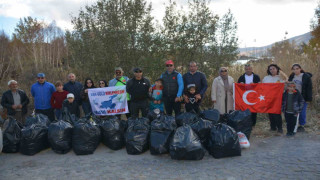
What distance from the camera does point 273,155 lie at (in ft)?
14.8

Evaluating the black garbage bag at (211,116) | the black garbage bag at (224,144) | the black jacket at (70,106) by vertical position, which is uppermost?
the black jacket at (70,106)

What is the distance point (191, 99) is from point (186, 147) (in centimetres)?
180

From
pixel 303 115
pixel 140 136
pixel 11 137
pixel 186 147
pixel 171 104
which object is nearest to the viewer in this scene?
pixel 186 147

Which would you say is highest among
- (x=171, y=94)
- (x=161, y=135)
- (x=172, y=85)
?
(x=172, y=85)

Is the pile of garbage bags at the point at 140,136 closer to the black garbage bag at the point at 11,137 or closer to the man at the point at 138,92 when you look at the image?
the black garbage bag at the point at 11,137

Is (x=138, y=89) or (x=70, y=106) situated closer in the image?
(x=138, y=89)

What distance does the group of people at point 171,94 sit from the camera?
579cm

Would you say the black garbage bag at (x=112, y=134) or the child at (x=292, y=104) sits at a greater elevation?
the child at (x=292, y=104)

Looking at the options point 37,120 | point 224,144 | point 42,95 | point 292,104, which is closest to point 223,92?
point 292,104

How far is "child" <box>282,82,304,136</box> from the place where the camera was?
5.57m

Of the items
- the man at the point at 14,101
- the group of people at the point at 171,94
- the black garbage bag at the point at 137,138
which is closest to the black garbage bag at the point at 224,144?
the group of people at the point at 171,94

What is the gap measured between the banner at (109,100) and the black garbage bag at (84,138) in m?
1.45

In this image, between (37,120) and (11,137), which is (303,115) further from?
(11,137)

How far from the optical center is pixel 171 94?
598cm
